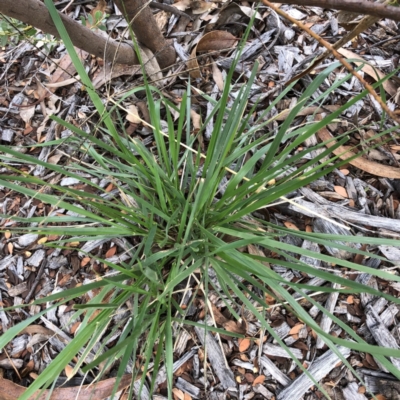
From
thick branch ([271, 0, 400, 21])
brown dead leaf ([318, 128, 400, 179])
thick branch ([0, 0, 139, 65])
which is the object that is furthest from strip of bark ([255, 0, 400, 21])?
brown dead leaf ([318, 128, 400, 179])

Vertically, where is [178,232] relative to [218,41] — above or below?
below

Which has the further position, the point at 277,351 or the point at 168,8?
the point at 168,8

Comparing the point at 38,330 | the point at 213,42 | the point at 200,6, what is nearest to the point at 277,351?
the point at 38,330

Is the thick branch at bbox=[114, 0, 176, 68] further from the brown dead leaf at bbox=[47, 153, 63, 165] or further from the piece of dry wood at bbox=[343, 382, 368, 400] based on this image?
the piece of dry wood at bbox=[343, 382, 368, 400]

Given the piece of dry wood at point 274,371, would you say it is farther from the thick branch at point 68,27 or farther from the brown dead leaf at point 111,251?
the thick branch at point 68,27

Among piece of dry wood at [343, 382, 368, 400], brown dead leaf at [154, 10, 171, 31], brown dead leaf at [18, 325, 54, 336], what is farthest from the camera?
brown dead leaf at [154, 10, 171, 31]

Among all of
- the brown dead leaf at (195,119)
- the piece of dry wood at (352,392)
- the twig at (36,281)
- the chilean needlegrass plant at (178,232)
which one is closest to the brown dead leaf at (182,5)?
the brown dead leaf at (195,119)

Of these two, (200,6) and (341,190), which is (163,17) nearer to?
(200,6)
